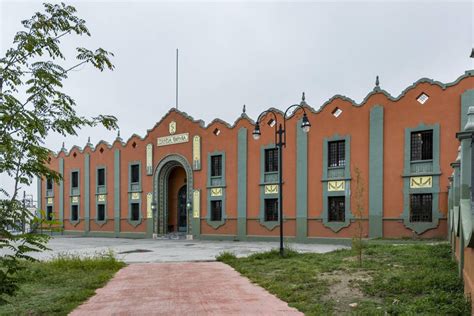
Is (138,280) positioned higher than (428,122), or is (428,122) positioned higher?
(428,122)

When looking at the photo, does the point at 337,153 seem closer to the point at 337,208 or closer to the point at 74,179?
the point at 337,208

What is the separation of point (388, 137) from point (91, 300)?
55.4ft

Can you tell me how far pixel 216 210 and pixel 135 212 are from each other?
27.2 feet

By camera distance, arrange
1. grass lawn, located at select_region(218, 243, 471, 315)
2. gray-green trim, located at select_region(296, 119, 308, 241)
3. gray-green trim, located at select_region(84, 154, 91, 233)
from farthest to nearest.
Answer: gray-green trim, located at select_region(84, 154, 91, 233) < gray-green trim, located at select_region(296, 119, 308, 241) < grass lawn, located at select_region(218, 243, 471, 315)

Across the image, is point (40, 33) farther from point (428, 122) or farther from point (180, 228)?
point (180, 228)

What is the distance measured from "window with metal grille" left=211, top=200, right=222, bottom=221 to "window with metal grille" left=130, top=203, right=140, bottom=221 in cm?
752

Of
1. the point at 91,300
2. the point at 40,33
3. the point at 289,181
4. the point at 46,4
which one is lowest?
the point at 91,300

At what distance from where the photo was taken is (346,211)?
21.6 m

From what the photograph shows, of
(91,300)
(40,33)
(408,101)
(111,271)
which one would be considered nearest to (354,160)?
(408,101)

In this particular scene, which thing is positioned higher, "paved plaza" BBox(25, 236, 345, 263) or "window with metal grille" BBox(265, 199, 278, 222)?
"window with metal grille" BBox(265, 199, 278, 222)

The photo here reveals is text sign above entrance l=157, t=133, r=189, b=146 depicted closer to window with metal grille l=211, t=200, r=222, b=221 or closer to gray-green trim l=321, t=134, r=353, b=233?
window with metal grille l=211, t=200, r=222, b=221

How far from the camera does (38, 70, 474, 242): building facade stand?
64.0 ft

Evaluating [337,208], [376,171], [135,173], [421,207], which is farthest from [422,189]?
[135,173]

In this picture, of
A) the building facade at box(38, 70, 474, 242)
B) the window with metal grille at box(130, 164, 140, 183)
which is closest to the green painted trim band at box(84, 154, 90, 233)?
the building facade at box(38, 70, 474, 242)
